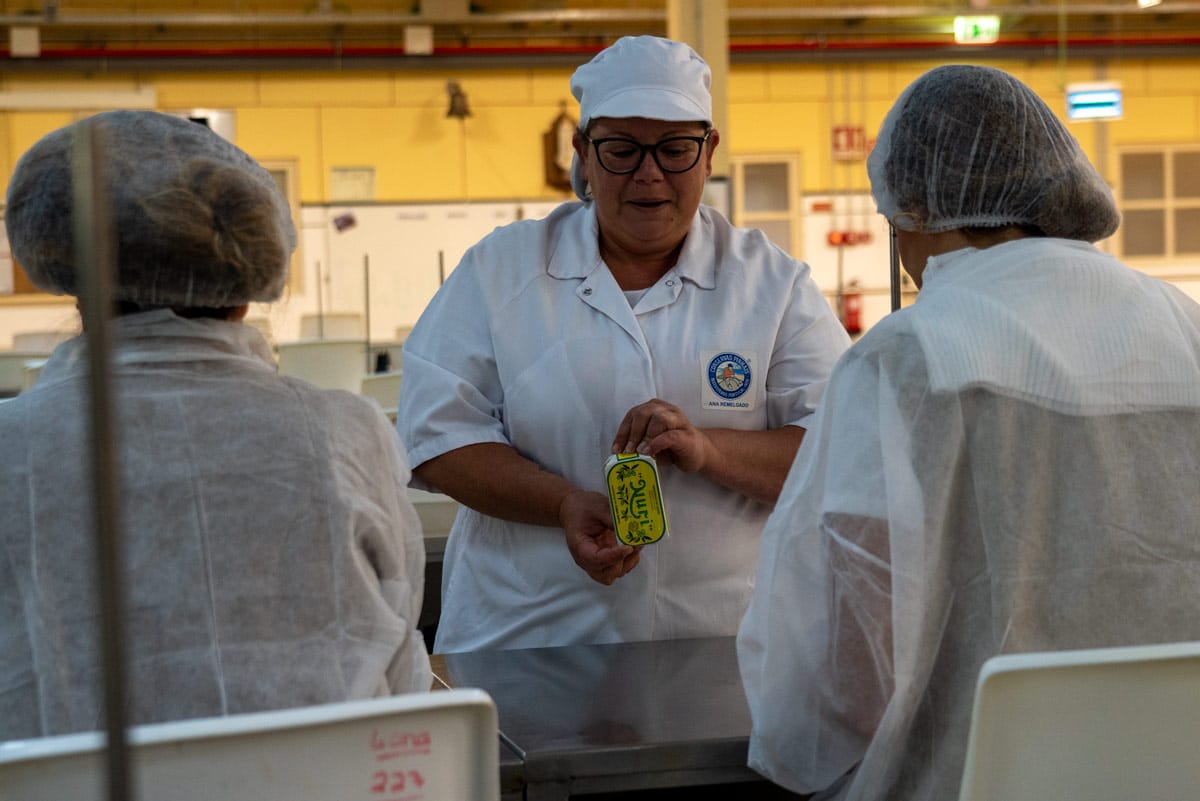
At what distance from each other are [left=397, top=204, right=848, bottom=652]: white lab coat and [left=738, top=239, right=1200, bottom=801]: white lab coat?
0.51 metres

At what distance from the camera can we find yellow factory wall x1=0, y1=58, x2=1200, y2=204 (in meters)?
9.62

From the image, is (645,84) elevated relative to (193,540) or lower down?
elevated

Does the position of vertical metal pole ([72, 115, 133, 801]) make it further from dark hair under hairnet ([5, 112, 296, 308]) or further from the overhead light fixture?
the overhead light fixture

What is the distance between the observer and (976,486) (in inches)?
44.6

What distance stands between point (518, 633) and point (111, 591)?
115cm

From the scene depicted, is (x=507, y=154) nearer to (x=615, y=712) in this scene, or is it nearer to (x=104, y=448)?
(x=615, y=712)

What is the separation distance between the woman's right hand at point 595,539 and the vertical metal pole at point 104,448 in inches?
38.1

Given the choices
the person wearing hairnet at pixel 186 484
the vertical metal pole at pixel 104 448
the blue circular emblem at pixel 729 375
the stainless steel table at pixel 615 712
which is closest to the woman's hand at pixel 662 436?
the blue circular emblem at pixel 729 375

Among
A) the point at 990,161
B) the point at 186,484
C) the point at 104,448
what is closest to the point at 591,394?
the point at 990,161

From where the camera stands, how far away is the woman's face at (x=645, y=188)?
1705 mm

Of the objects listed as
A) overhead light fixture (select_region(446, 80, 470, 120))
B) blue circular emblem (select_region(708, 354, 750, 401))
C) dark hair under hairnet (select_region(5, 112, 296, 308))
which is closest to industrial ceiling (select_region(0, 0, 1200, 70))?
overhead light fixture (select_region(446, 80, 470, 120))

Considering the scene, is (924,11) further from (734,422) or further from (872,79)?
(734,422)

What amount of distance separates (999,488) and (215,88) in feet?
30.8

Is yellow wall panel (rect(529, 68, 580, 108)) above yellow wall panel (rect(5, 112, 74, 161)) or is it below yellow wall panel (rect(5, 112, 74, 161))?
above
